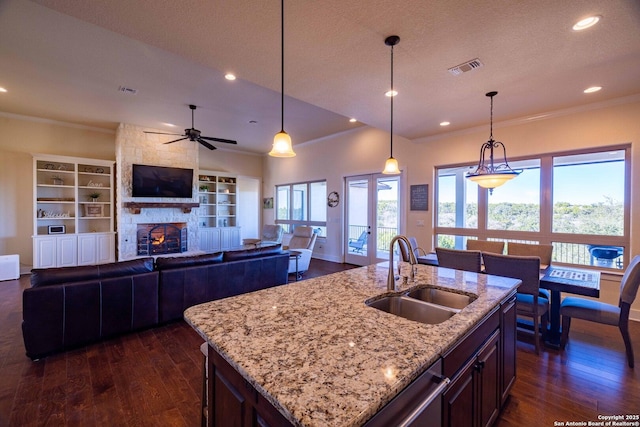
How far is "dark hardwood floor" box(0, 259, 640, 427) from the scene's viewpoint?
183cm

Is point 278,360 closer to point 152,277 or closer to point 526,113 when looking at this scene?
point 152,277

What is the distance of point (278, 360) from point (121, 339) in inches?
114

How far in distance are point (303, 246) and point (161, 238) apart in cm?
361

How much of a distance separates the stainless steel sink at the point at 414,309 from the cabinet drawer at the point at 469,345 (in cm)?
15

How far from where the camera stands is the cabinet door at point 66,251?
5543 mm

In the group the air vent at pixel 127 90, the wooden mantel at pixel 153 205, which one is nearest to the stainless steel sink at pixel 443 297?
the air vent at pixel 127 90

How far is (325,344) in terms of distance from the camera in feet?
3.42

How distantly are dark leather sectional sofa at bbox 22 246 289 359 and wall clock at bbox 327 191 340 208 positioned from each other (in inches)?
143

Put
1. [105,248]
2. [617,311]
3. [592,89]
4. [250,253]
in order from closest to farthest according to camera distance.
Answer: [617,311], [592,89], [250,253], [105,248]

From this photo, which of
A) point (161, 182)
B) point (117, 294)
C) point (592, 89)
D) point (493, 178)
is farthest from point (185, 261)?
point (592, 89)

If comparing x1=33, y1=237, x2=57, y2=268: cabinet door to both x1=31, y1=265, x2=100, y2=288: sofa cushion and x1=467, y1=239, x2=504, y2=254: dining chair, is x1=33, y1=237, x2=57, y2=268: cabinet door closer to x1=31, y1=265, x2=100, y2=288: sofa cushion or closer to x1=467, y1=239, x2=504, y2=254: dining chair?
x1=31, y1=265, x2=100, y2=288: sofa cushion

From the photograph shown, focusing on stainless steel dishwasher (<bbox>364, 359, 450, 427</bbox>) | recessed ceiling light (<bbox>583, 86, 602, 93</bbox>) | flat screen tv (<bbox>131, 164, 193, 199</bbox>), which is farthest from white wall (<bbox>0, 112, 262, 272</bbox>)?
recessed ceiling light (<bbox>583, 86, 602, 93</bbox>)

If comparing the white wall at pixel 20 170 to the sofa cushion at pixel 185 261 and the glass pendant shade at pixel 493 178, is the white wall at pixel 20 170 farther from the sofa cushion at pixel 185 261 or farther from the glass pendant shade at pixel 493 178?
the glass pendant shade at pixel 493 178

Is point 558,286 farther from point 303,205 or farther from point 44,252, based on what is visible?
point 44,252
